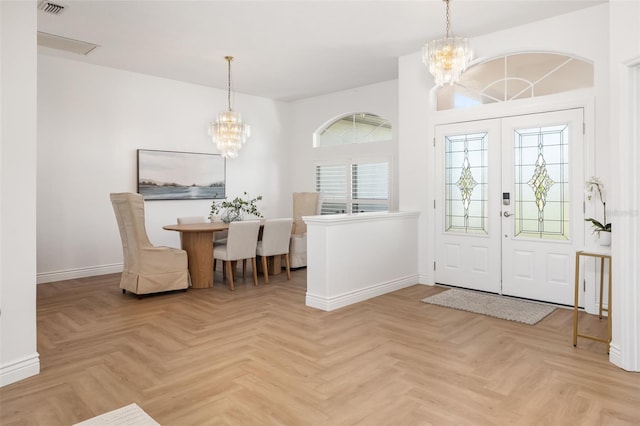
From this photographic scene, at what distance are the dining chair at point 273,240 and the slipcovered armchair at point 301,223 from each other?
0.53 meters

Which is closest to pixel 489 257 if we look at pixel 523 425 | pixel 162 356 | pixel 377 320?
pixel 377 320

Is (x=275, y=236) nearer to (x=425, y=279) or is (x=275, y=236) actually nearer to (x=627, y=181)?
(x=425, y=279)

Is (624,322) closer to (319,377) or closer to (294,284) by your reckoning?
(319,377)

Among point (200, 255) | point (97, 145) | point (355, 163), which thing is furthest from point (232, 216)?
point (355, 163)

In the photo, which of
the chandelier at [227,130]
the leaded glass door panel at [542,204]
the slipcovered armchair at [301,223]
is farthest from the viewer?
the slipcovered armchair at [301,223]

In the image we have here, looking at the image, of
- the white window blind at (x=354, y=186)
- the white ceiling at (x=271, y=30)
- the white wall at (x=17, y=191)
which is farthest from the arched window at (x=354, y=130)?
the white wall at (x=17, y=191)

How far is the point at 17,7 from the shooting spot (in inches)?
107

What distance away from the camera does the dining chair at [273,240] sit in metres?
5.68

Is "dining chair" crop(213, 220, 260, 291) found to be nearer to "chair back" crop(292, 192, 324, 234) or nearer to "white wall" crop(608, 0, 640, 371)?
"chair back" crop(292, 192, 324, 234)

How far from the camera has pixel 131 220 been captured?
477 centimetres

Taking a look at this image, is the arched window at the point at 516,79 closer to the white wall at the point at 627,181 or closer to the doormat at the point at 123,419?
the white wall at the point at 627,181

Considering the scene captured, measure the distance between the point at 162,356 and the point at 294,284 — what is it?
2.61 metres

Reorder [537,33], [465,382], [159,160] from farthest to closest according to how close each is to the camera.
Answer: [159,160] < [537,33] < [465,382]

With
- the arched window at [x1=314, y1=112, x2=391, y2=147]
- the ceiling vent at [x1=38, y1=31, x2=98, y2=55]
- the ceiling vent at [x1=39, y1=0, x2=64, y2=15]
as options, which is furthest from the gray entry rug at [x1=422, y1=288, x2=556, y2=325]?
the ceiling vent at [x1=38, y1=31, x2=98, y2=55]
